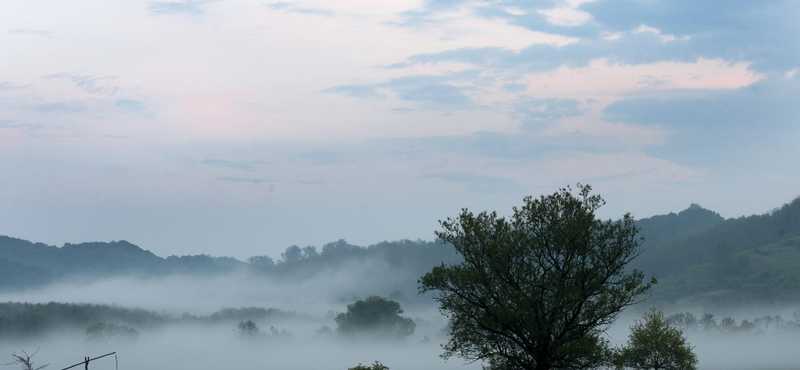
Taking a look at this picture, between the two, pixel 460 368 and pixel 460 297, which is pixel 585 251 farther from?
pixel 460 368

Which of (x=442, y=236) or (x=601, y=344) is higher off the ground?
(x=442, y=236)

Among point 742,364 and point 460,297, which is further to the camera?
point 742,364

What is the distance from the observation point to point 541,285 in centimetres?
4622

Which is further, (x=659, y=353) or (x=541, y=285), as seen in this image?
(x=659, y=353)

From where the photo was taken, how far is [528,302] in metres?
45.4

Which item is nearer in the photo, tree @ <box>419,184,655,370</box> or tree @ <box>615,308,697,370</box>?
tree @ <box>419,184,655,370</box>

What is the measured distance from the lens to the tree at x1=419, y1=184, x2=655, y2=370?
45750mm

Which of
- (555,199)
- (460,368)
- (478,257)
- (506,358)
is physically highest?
(460,368)

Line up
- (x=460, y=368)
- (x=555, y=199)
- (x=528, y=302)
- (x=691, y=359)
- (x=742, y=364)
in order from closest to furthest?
(x=528, y=302)
(x=555, y=199)
(x=691, y=359)
(x=742, y=364)
(x=460, y=368)

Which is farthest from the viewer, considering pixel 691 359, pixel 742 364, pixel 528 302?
pixel 742 364

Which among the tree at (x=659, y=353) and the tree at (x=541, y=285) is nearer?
the tree at (x=541, y=285)

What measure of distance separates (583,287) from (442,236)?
10.3 m

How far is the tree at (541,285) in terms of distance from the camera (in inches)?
1801

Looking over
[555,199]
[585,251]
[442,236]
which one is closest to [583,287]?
[585,251]
